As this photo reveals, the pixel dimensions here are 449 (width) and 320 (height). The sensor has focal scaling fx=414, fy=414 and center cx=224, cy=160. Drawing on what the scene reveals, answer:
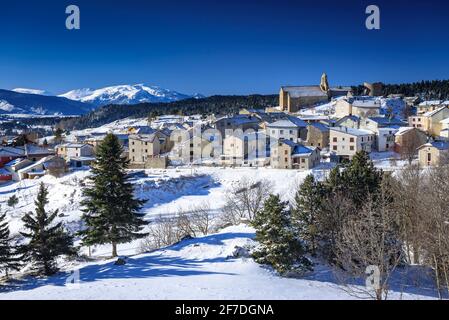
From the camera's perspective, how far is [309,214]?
23.1 m

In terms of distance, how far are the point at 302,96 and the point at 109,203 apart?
10119 centimetres

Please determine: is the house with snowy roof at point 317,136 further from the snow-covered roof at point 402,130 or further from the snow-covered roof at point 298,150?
the snow-covered roof at point 402,130

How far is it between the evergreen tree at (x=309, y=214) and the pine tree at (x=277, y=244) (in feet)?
9.83

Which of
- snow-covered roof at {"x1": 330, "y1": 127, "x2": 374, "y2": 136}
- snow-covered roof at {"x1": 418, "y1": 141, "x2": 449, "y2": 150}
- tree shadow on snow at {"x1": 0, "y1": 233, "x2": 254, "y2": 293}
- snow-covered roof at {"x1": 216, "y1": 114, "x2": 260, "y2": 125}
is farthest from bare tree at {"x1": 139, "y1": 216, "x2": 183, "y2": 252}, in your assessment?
snow-covered roof at {"x1": 216, "y1": 114, "x2": 260, "y2": 125}

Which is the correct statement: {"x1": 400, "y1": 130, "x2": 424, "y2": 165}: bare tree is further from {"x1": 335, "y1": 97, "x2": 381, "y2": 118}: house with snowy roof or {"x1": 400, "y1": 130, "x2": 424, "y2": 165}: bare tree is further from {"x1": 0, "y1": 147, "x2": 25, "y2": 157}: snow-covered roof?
{"x1": 0, "y1": 147, "x2": 25, "y2": 157}: snow-covered roof

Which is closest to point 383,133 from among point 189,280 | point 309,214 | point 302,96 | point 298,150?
point 298,150

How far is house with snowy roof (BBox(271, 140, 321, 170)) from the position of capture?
5388 centimetres

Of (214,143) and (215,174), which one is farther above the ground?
(214,143)

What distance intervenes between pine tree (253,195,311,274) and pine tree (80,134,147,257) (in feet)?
28.6

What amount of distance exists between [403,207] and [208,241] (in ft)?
37.2

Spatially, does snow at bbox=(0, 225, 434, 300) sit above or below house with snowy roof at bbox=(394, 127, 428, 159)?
below
